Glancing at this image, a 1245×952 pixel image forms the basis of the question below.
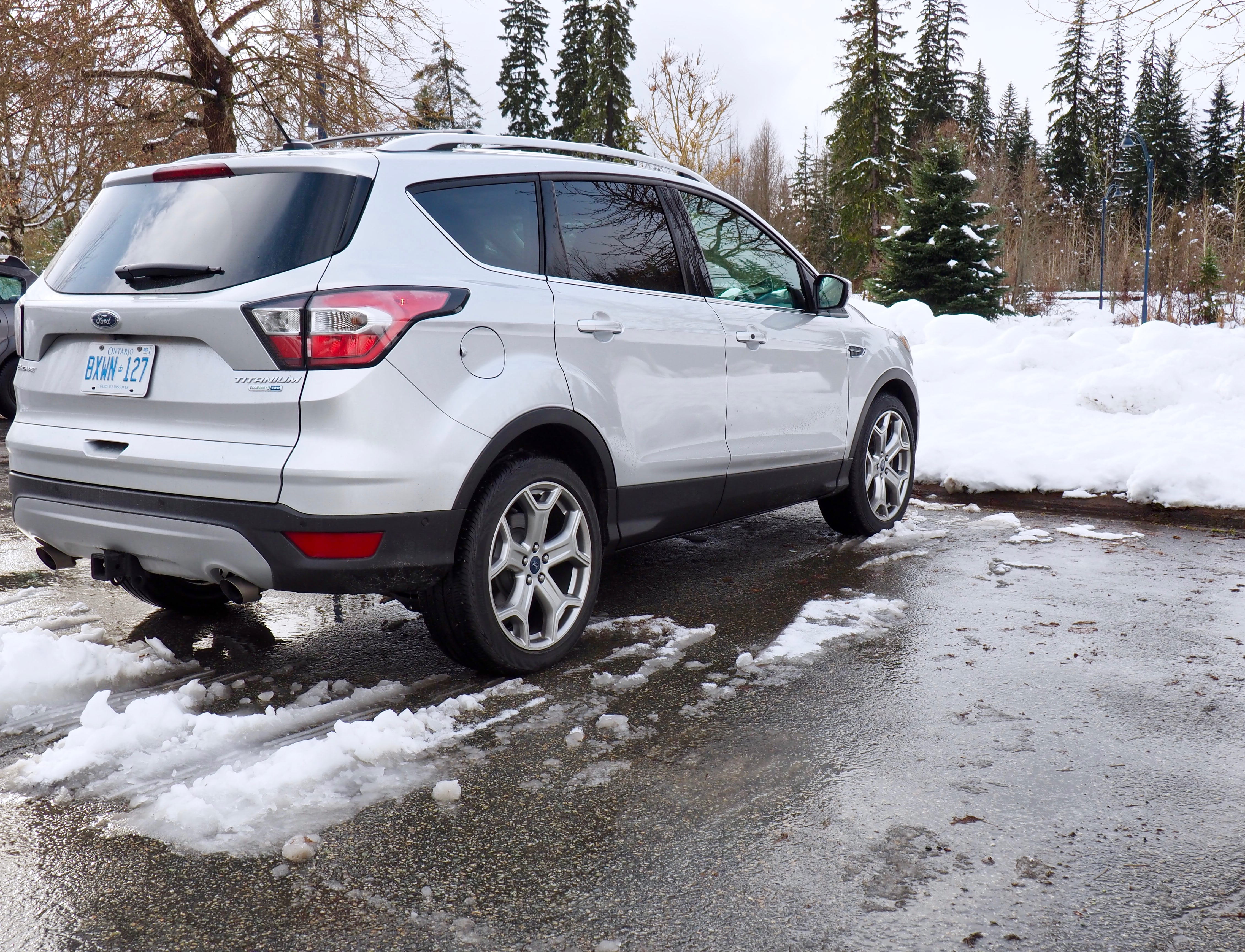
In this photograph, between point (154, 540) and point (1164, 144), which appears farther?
point (1164, 144)

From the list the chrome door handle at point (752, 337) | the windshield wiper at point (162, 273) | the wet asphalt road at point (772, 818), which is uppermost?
the windshield wiper at point (162, 273)

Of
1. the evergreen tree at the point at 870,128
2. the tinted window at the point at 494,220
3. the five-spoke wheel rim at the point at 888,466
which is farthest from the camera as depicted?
the evergreen tree at the point at 870,128

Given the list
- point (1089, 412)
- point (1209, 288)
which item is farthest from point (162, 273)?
point (1209, 288)

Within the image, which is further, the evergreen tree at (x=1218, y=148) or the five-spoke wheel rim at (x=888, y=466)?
the evergreen tree at (x=1218, y=148)

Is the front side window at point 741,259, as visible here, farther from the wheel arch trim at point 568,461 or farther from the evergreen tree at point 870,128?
the evergreen tree at point 870,128

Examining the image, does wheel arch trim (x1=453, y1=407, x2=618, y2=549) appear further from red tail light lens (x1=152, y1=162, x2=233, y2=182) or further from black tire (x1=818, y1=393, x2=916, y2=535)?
black tire (x1=818, y1=393, x2=916, y2=535)

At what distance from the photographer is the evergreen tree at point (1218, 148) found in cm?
7125

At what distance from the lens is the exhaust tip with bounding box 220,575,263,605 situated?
346 centimetres

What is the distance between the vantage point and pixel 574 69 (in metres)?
50.8

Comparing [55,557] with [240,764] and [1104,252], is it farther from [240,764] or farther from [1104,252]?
[1104,252]

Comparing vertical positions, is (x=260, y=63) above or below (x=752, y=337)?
above

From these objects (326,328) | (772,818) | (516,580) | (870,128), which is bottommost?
(772,818)

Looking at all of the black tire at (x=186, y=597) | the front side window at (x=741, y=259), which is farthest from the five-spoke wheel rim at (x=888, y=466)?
the black tire at (x=186, y=597)

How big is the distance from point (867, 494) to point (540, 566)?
9.36 ft
